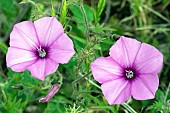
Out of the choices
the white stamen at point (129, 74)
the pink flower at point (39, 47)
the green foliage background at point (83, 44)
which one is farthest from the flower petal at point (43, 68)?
the white stamen at point (129, 74)

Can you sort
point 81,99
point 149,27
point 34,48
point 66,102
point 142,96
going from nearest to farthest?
point 142,96
point 34,48
point 81,99
point 66,102
point 149,27

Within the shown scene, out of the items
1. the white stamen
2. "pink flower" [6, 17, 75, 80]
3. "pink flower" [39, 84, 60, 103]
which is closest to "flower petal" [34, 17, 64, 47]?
"pink flower" [6, 17, 75, 80]

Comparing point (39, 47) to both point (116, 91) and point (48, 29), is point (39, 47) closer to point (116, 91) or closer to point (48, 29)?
point (48, 29)

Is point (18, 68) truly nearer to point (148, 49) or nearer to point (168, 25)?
point (148, 49)

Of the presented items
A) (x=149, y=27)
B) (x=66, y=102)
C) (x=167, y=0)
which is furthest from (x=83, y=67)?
(x=167, y=0)

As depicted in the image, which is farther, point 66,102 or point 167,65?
point 167,65

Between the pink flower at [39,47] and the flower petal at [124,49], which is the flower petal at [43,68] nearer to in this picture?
the pink flower at [39,47]

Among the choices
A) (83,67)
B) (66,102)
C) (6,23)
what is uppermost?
(6,23)

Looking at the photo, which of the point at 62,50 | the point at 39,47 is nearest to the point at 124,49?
the point at 62,50
